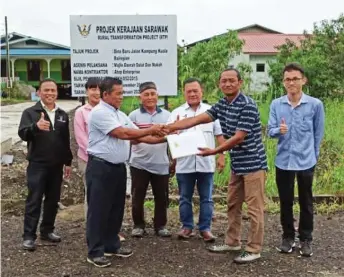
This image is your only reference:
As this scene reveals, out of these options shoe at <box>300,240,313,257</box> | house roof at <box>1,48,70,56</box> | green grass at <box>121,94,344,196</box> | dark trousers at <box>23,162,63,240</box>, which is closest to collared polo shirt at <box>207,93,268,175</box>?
shoe at <box>300,240,313,257</box>

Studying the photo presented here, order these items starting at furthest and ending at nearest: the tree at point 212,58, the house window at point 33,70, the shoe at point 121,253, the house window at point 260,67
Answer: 1. the house window at point 260,67
2. the house window at point 33,70
3. the tree at point 212,58
4. the shoe at point 121,253

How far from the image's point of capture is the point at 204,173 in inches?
216

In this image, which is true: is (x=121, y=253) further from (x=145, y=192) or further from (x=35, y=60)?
(x=35, y=60)

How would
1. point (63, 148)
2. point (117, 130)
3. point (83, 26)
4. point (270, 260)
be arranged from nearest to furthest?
point (117, 130) < point (270, 260) < point (63, 148) < point (83, 26)

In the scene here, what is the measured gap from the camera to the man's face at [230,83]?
4.78 metres

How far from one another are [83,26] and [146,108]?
1.64 meters

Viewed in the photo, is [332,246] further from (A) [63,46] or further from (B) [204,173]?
(A) [63,46]

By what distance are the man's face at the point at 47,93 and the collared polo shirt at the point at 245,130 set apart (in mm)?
1676

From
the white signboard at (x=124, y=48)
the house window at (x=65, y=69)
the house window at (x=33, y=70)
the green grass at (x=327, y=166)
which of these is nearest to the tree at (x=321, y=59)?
the green grass at (x=327, y=166)

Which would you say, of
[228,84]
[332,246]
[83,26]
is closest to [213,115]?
[228,84]

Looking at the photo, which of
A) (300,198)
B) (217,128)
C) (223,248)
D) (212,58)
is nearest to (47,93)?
(217,128)

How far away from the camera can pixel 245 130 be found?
183 inches

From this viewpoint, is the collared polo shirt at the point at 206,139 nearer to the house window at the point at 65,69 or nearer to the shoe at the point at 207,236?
the shoe at the point at 207,236

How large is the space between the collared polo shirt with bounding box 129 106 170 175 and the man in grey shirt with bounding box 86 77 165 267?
0.71 metres
